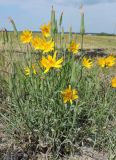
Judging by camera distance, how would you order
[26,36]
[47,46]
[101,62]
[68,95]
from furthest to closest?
[101,62], [26,36], [47,46], [68,95]

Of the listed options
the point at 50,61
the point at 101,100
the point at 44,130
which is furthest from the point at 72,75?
the point at 101,100

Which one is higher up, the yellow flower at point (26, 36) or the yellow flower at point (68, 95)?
the yellow flower at point (26, 36)

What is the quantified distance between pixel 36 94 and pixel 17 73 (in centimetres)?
52

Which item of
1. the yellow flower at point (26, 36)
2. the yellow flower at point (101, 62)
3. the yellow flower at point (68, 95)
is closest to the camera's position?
the yellow flower at point (68, 95)

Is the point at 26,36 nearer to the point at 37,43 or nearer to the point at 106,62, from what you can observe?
the point at 37,43

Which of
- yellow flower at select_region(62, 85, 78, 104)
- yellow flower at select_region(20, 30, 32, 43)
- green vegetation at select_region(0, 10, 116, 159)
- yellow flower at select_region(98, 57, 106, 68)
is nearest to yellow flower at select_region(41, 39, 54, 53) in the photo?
green vegetation at select_region(0, 10, 116, 159)

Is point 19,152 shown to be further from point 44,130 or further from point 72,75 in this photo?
point 72,75

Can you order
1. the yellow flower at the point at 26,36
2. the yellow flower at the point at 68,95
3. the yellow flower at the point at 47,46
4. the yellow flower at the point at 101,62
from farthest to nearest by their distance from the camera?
the yellow flower at the point at 101,62 < the yellow flower at the point at 26,36 < the yellow flower at the point at 47,46 < the yellow flower at the point at 68,95

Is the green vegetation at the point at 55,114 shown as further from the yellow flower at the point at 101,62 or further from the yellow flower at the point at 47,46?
the yellow flower at the point at 101,62

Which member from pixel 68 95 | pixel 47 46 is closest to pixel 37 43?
pixel 47 46

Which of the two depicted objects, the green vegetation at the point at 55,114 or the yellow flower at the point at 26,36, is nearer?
the green vegetation at the point at 55,114

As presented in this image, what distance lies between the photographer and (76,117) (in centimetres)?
383

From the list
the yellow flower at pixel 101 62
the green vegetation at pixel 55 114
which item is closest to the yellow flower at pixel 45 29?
the green vegetation at pixel 55 114

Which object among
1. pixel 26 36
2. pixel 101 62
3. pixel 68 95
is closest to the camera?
pixel 68 95
